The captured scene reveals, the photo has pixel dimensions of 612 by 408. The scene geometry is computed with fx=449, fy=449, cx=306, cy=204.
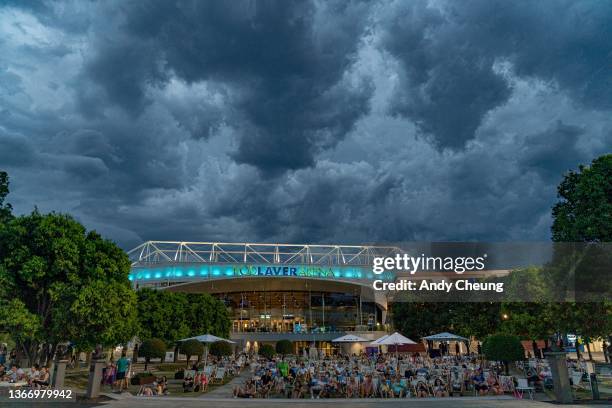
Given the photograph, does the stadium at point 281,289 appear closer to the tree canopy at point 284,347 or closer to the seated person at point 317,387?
the tree canopy at point 284,347

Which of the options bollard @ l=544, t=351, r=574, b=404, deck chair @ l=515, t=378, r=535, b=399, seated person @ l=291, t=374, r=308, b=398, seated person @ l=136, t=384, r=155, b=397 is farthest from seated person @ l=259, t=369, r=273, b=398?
bollard @ l=544, t=351, r=574, b=404

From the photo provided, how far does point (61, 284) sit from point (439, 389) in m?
19.0

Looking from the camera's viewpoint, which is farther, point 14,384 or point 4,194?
point 4,194

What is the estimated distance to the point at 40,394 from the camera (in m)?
17.5

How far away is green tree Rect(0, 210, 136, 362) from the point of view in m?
21.9

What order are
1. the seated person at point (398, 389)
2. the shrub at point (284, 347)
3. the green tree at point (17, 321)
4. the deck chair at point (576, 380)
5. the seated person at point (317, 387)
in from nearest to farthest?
the seated person at point (317, 387)
the seated person at point (398, 389)
the green tree at point (17, 321)
the deck chair at point (576, 380)
the shrub at point (284, 347)

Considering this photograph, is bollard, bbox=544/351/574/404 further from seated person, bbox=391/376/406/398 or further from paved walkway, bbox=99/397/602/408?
seated person, bbox=391/376/406/398

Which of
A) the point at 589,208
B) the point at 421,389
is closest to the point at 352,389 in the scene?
the point at 421,389

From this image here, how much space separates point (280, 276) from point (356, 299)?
17.5 meters

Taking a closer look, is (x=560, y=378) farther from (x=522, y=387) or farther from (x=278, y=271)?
(x=278, y=271)

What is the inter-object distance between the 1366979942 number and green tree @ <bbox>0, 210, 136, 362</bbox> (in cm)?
438

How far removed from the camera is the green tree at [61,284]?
21.9m

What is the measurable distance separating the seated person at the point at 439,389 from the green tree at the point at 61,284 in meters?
15.6

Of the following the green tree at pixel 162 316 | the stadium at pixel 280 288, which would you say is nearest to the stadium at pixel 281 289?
the stadium at pixel 280 288
